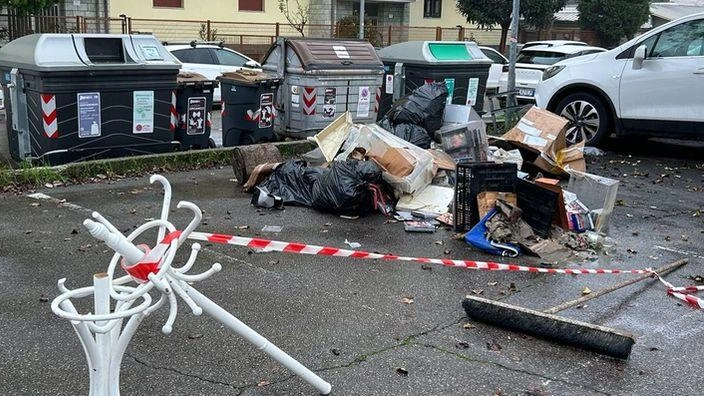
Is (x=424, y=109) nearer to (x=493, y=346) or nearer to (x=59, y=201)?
(x=59, y=201)

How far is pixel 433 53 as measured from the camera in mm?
11141

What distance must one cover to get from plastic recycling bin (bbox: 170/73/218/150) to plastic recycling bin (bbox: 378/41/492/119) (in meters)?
2.95

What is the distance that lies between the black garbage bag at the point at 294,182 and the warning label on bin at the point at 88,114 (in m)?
2.17

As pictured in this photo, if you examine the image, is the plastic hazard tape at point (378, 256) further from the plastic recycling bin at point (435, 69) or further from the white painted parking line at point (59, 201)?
the plastic recycling bin at point (435, 69)

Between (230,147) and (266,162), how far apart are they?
64.9 inches

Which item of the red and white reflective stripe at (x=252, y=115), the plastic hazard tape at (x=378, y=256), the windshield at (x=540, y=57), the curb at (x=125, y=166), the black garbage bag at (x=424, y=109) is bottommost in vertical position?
the plastic hazard tape at (x=378, y=256)

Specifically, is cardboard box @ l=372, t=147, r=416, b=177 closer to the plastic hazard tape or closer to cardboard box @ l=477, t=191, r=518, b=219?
cardboard box @ l=477, t=191, r=518, b=219

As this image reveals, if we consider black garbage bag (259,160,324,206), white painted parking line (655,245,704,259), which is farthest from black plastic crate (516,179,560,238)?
black garbage bag (259,160,324,206)

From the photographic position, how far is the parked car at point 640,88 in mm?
10047

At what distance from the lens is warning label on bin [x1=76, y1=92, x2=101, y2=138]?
8.20 m

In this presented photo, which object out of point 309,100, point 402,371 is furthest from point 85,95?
point 402,371

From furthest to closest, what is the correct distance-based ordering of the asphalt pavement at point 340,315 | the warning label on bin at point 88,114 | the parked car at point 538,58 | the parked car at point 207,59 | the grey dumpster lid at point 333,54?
1. the parked car at point 538,58
2. the parked car at point 207,59
3. the grey dumpster lid at point 333,54
4. the warning label on bin at point 88,114
5. the asphalt pavement at point 340,315

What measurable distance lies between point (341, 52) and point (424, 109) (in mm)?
1875

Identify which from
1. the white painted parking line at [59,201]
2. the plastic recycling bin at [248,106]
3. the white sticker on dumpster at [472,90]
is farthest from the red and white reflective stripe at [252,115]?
the white sticker on dumpster at [472,90]
